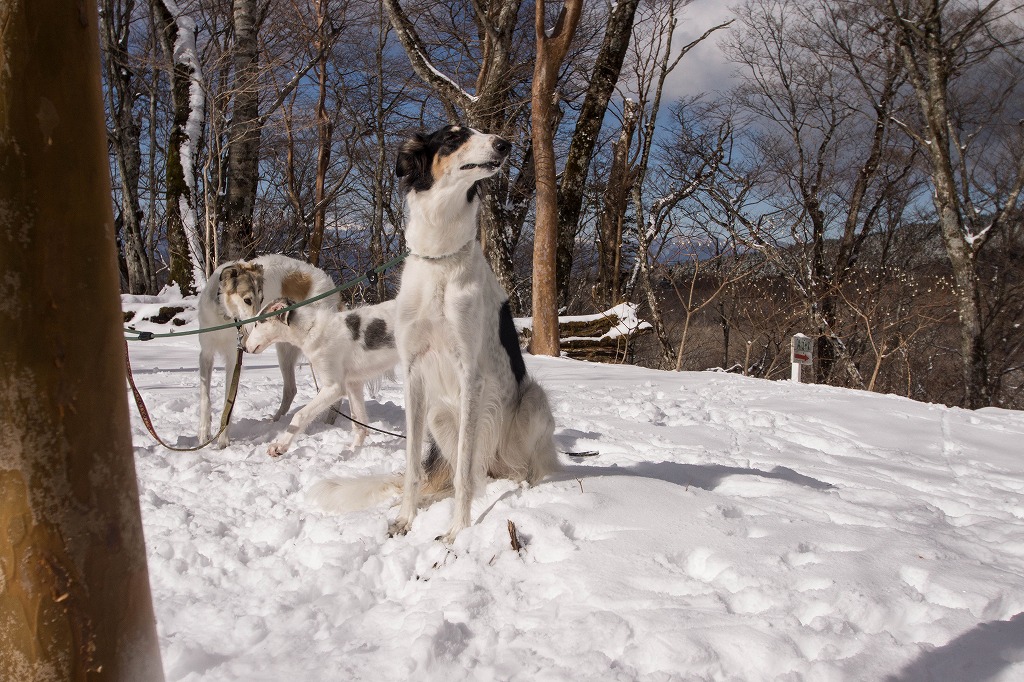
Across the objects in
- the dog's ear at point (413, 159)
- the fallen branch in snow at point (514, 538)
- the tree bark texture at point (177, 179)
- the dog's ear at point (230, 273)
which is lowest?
the fallen branch in snow at point (514, 538)

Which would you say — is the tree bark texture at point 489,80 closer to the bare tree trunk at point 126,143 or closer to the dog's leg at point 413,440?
the dog's leg at point 413,440

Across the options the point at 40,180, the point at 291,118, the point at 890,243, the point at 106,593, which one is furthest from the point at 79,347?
the point at 890,243

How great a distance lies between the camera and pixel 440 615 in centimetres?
197

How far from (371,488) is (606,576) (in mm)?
1500

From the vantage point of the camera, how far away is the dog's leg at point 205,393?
185 inches

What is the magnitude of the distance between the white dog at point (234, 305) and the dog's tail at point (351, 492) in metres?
1.70

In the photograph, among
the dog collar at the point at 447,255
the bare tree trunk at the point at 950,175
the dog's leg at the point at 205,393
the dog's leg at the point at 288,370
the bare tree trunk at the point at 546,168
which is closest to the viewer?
the dog collar at the point at 447,255

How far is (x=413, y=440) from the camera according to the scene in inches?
119

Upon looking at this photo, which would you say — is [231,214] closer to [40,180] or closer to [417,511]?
[417,511]

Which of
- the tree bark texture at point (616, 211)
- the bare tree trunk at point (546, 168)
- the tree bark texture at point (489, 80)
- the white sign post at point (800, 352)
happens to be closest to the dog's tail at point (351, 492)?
the white sign post at point (800, 352)

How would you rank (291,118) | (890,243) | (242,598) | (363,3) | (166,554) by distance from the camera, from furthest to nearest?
(890,243), (363,3), (291,118), (166,554), (242,598)

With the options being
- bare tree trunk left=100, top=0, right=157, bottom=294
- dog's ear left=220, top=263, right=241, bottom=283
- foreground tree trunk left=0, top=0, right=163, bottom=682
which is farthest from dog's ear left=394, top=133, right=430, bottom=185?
bare tree trunk left=100, top=0, right=157, bottom=294

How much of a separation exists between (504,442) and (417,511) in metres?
0.54

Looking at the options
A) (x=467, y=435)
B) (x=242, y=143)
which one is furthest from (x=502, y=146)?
(x=242, y=143)
